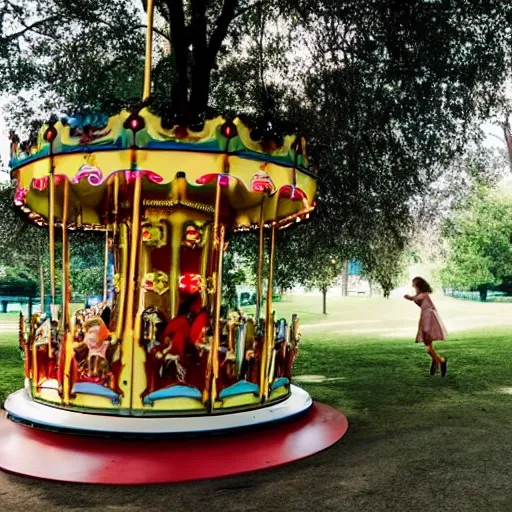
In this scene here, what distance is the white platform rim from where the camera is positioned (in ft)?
17.8

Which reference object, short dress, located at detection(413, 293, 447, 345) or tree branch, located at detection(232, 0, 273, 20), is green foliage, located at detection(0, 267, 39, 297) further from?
short dress, located at detection(413, 293, 447, 345)

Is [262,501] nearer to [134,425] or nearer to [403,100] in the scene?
[134,425]

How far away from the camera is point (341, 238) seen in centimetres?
1429

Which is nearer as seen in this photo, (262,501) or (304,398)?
(262,501)

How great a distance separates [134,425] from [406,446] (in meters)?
2.65

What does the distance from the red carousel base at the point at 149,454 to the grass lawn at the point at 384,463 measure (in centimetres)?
13

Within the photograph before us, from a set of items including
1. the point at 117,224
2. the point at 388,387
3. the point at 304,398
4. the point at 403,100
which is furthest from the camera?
the point at 403,100

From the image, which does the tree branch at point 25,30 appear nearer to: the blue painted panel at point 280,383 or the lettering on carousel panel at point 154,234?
the lettering on carousel panel at point 154,234

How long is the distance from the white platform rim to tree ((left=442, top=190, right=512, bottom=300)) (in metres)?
22.9

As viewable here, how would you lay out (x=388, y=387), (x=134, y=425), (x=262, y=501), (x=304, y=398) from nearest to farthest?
(x=262, y=501) < (x=134, y=425) < (x=304, y=398) < (x=388, y=387)

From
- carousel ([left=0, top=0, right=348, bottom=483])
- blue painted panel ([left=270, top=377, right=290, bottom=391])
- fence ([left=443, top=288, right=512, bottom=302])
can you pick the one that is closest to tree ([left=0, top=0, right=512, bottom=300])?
carousel ([left=0, top=0, right=348, bottom=483])

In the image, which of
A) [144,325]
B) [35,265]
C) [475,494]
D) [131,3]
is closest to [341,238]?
[131,3]

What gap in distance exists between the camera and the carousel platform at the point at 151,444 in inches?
185

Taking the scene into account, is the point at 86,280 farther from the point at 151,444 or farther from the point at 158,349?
the point at 151,444
